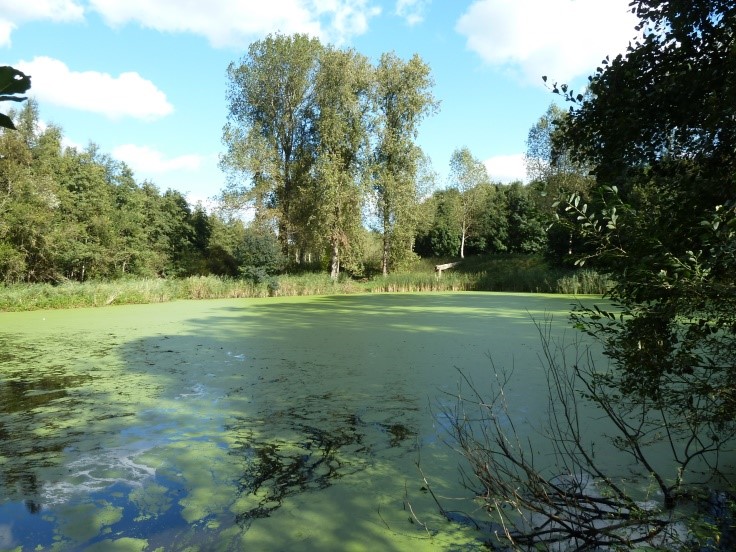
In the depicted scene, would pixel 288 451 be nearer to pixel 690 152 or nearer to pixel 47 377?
pixel 690 152

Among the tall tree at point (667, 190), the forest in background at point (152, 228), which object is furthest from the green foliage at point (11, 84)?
the forest in background at point (152, 228)

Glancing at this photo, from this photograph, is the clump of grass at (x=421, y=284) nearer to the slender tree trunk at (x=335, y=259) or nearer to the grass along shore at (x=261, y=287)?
the grass along shore at (x=261, y=287)

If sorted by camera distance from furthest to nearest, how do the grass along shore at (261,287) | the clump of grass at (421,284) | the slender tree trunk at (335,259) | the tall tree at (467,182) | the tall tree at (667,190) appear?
the tall tree at (467,182), the slender tree trunk at (335,259), the clump of grass at (421,284), the grass along shore at (261,287), the tall tree at (667,190)

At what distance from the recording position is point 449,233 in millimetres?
24109

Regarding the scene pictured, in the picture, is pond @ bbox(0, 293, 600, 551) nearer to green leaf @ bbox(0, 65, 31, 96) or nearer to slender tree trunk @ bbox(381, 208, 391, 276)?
green leaf @ bbox(0, 65, 31, 96)

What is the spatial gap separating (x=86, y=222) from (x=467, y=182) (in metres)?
15.5

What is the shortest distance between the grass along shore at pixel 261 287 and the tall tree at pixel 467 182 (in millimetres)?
5617

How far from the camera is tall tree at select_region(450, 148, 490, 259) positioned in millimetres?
23047

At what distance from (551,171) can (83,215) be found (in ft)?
52.8

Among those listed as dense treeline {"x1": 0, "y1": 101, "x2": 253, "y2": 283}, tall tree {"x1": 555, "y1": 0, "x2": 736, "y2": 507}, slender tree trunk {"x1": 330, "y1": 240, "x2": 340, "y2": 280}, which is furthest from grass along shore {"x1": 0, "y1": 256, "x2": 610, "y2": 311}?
tall tree {"x1": 555, "y1": 0, "x2": 736, "y2": 507}

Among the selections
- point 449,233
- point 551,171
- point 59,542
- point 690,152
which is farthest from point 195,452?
point 449,233

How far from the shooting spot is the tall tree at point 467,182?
23.0 meters

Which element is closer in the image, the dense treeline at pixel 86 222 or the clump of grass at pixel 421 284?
the dense treeline at pixel 86 222

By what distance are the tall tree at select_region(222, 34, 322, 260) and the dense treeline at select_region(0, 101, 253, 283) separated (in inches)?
66.5
